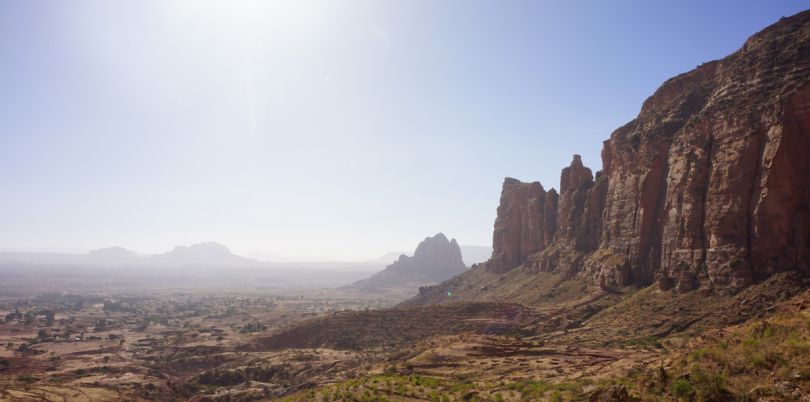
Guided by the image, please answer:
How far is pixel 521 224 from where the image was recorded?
4286 inches

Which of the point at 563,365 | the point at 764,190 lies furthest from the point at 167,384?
the point at 764,190

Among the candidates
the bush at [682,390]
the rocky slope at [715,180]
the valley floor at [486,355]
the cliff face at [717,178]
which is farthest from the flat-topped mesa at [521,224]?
the bush at [682,390]

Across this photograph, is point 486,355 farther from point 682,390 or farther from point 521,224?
point 521,224

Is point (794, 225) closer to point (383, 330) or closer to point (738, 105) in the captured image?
point (738, 105)

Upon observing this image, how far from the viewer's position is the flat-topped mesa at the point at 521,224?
9950 centimetres

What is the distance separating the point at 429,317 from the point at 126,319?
119940 millimetres

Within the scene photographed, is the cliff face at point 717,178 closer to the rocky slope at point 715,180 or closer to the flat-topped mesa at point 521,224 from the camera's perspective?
the rocky slope at point 715,180

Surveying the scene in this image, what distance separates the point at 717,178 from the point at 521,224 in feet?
208

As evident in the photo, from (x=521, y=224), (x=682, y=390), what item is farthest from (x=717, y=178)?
(x=521, y=224)

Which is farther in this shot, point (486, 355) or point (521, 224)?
point (521, 224)

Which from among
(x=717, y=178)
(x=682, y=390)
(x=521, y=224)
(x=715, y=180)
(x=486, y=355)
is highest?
(x=717, y=178)

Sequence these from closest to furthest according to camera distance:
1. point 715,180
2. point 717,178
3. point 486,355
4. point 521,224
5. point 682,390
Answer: point 682,390
point 486,355
point 717,178
point 715,180
point 521,224

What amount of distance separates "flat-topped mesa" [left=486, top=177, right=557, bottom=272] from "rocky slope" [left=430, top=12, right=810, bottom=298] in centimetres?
2353

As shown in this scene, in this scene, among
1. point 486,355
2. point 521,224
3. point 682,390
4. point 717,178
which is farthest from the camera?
point 521,224
